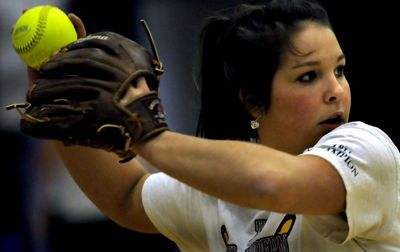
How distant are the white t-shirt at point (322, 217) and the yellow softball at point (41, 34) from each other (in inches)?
18.1

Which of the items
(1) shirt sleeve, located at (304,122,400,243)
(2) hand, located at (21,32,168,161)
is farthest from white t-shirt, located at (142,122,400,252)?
(2) hand, located at (21,32,168,161)

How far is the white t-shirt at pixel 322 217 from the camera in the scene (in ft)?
5.37

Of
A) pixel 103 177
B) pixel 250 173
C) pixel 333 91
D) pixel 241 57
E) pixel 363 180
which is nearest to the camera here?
pixel 250 173

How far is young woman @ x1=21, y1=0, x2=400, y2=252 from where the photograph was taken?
154 centimetres

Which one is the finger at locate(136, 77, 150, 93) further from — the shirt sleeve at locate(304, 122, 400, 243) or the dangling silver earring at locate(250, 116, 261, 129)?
the dangling silver earring at locate(250, 116, 261, 129)

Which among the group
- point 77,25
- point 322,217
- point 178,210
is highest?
point 77,25

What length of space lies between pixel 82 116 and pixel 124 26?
1838 mm

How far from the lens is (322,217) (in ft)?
5.57

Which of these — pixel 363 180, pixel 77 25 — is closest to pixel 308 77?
pixel 363 180

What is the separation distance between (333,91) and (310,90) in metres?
0.05

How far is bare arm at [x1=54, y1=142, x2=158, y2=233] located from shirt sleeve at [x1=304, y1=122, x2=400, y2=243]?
0.60 m

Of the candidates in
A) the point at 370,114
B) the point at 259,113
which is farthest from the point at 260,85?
the point at 370,114

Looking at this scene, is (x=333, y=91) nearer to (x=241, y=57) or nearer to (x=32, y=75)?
(x=241, y=57)

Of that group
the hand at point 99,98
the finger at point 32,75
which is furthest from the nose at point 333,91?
the finger at point 32,75
